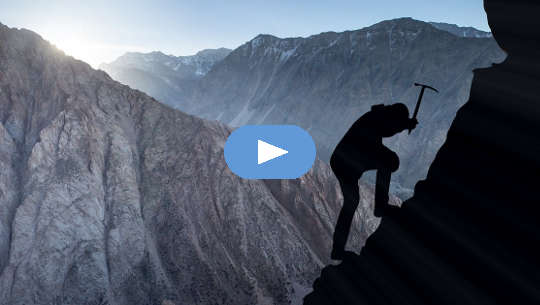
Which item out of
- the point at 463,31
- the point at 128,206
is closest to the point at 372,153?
the point at 128,206

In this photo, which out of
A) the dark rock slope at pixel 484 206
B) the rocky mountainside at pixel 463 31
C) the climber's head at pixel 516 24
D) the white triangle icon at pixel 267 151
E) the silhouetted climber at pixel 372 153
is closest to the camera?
the dark rock slope at pixel 484 206

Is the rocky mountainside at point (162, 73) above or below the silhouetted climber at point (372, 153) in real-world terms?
below

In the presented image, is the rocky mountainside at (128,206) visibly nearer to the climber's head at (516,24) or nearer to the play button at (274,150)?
the play button at (274,150)

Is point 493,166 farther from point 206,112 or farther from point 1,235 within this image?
point 206,112

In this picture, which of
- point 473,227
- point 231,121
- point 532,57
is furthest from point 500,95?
point 231,121

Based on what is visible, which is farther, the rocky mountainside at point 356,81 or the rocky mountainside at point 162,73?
the rocky mountainside at point 162,73

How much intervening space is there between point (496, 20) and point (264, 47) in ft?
415

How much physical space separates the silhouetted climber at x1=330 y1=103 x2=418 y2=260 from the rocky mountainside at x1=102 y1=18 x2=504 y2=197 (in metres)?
48.1

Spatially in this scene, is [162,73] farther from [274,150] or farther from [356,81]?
[274,150]

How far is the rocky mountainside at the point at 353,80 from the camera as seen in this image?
68125 mm

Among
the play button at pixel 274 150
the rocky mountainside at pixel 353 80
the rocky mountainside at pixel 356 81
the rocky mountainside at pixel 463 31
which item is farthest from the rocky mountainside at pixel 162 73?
the play button at pixel 274 150

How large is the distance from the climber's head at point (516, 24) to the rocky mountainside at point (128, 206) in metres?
16.3

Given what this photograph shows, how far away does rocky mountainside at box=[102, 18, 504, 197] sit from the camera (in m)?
68.1

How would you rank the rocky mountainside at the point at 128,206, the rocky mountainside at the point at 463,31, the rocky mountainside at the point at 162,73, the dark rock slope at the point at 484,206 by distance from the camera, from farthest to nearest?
the rocky mountainside at the point at 162,73 < the rocky mountainside at the point at 463,31 < the rocky mountainside at the point at 128,206 < the dark rock slope at the point at 484,206
